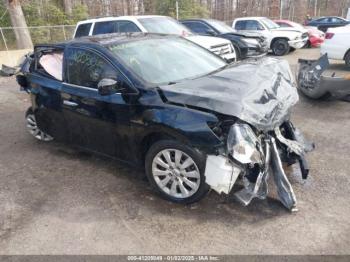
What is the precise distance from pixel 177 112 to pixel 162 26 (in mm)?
6635

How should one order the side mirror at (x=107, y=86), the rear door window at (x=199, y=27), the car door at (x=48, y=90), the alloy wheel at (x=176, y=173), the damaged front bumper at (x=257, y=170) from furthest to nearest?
the rear door window at (x=199, y=27) → the car door at (x=48, y=90) → the side mirror at (x=107, y=86) → the alloy wheel at (x=176, y=173) → the damaged front bumper at (x=257, y=170)

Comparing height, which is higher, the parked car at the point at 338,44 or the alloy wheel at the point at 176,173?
the parked car at the point at 338,44

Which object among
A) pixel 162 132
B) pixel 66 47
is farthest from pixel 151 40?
pixel 162 132

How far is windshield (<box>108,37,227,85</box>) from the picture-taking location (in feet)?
13.8

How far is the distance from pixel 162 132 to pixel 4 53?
42.2 ft

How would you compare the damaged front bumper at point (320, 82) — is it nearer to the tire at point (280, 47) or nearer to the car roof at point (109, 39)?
the car roof at point (109, 39)

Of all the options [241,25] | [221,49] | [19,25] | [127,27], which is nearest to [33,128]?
[127,27]

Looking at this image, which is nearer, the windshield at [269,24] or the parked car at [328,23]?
the windshield at [269,24]

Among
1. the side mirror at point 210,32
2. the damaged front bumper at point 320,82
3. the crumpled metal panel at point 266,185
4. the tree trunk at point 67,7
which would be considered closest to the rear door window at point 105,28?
the side mirror at point 210,32

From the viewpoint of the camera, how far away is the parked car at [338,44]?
1026 centimetres

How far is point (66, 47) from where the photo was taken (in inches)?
189

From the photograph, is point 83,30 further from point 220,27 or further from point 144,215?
point 144,215

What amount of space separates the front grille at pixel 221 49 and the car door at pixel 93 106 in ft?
16.0

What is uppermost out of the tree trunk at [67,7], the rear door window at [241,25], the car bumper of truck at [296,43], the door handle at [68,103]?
the tree trunk at [67,7]
